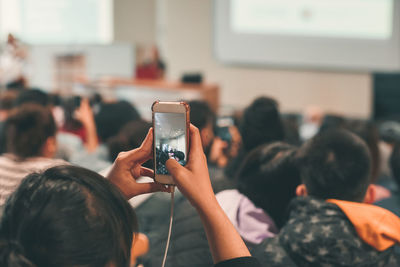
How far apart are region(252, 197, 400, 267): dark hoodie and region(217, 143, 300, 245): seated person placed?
11 cm

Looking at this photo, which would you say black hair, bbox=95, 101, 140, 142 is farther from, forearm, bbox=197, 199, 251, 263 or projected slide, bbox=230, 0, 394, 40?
projected slide, bbox=230, 0, 394, 40

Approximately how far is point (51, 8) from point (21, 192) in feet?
22.1

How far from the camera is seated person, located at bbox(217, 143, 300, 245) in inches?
40.2

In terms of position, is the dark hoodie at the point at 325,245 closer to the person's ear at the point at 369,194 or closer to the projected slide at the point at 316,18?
the person's ear at the point at 369,194

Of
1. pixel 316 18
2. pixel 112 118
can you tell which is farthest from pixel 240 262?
pixel 316 18

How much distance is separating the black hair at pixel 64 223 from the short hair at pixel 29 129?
3.53ft

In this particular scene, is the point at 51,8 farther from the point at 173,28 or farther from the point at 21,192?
the point at 21,192

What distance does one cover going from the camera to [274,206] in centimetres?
108

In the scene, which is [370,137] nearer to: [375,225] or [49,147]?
[375,225]

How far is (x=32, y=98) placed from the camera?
2.35m

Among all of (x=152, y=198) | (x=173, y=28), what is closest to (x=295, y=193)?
(x=152, y=198)

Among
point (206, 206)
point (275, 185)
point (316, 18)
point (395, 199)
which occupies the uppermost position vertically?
point (316, 18)

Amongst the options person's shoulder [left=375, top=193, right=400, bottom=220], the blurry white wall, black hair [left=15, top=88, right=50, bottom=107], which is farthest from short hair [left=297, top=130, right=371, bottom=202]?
the blurry white wall

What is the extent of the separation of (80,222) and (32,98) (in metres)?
2.00
